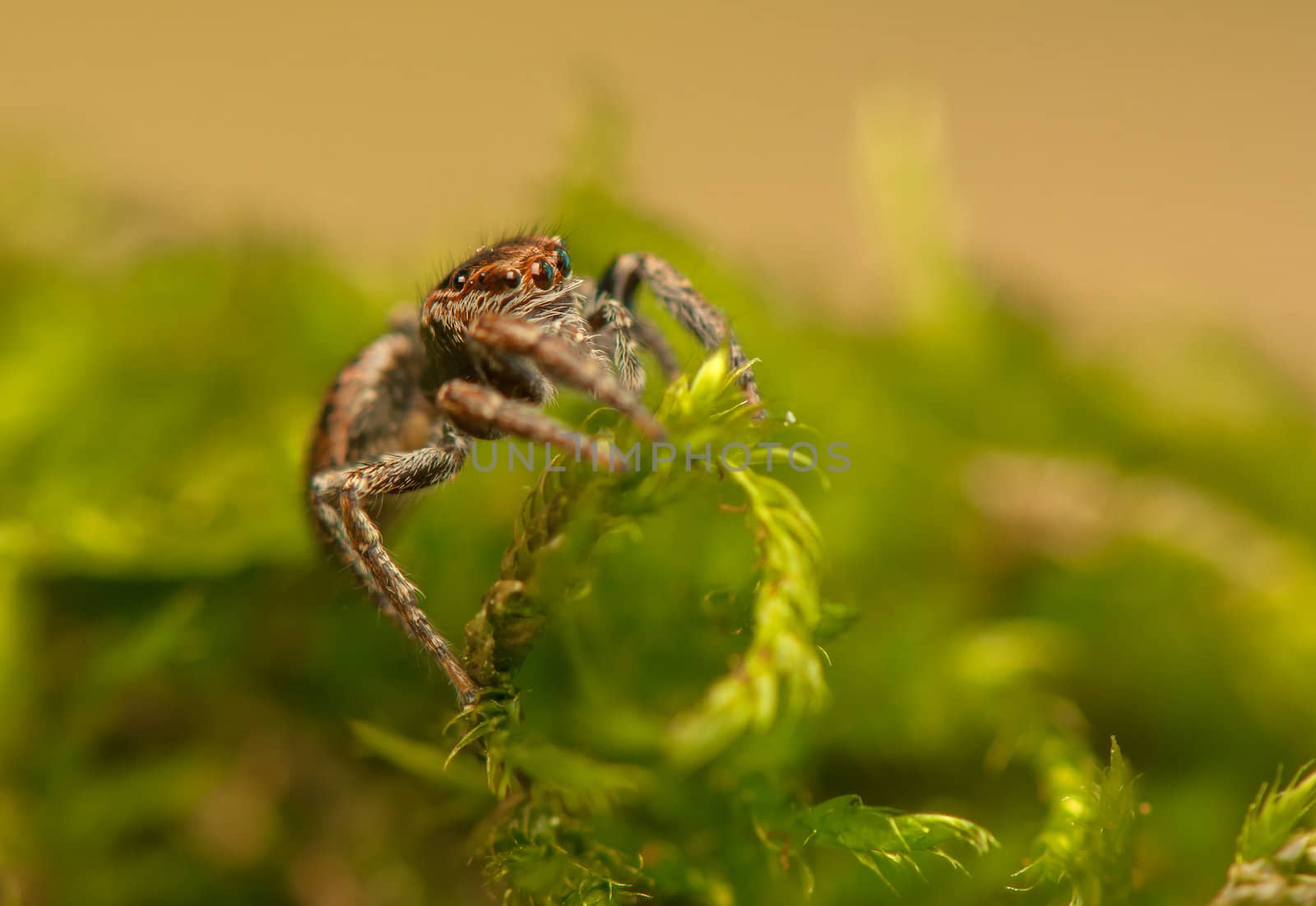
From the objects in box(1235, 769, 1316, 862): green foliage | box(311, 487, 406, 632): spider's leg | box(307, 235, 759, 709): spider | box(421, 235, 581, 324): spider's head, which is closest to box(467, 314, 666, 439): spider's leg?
box(307, 235, 759, 709): spider

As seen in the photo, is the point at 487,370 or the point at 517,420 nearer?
the point at 517,420

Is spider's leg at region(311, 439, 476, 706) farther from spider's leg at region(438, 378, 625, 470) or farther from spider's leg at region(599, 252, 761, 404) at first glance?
spider's leg at region(599, 252, 761, 404)

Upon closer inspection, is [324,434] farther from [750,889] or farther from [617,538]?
[750,889]

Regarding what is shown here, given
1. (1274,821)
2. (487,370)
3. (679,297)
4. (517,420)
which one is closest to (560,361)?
(517,420)

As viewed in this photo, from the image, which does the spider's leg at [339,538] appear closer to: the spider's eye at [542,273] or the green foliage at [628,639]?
the green foliage at [628,639]

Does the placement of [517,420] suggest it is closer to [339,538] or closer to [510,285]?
[510,285]

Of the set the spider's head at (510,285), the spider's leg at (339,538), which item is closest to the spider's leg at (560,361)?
the spider's head at (510,285)

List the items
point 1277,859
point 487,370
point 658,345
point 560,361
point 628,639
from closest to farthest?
point 1277,859
point 560,361
point 487,370
point 628,639
point 658,345

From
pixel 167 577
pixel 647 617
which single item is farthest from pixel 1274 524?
pixel 167 577
